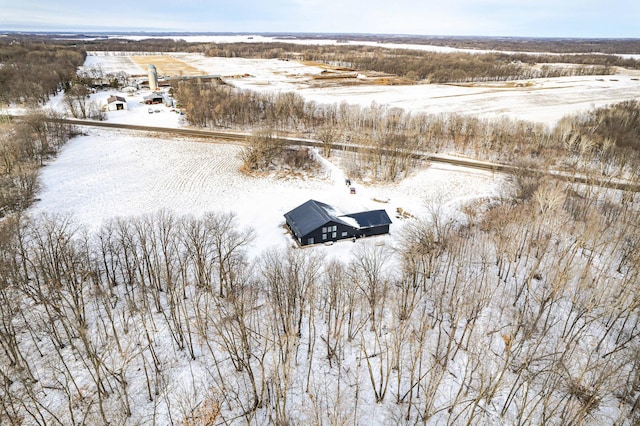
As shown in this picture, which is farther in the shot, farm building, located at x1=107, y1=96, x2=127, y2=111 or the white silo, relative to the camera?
the white silo

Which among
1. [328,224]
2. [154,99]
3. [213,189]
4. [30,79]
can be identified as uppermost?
[30,79]

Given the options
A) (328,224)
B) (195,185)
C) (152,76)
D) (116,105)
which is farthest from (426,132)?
(152,76)

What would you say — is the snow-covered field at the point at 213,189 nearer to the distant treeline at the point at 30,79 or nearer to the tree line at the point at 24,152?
the tree line at the point at 24,152

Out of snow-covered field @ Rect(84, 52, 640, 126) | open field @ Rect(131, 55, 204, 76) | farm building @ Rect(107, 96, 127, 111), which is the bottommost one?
farm building @ Rect(107, 96, 127, 111)

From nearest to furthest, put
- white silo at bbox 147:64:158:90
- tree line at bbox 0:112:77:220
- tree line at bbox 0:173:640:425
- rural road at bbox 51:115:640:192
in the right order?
tree line at bbox 0:173:640:425 → tree line at bbox 0:112:77:220 → rural road at bbox 51:115:640:192 → white silo at bbox 147:64:158:90

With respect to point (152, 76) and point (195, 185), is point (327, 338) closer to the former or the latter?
point (195, 185)

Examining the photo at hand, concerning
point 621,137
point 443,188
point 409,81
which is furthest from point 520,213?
point 409,81

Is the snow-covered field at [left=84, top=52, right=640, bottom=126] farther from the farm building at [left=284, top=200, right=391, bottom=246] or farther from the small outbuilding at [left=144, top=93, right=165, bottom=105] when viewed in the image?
the farm building at [left=284, top=200, right=391, bottom=246]

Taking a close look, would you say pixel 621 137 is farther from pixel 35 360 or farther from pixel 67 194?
pixel 67 194

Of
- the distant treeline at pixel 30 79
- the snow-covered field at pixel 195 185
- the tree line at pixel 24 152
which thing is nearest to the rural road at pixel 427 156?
the snow-covered field at pixel 195 185

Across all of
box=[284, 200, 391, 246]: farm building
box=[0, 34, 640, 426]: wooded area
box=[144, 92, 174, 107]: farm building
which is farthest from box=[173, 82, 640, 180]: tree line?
box=[284, 200, 391, 246]: farm building
